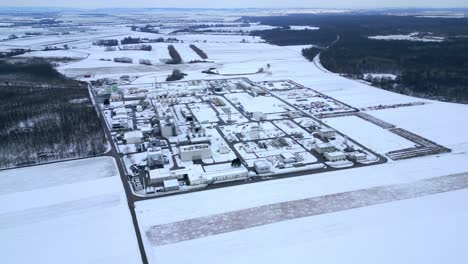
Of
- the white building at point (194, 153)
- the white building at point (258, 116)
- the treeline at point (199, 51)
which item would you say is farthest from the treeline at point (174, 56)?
the white building at point (194, 153)

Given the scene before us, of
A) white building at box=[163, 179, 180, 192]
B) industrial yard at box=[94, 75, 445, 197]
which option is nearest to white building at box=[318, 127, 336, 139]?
industrial yard at box=[94, 75, 445, 197]

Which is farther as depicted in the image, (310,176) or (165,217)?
(310,176)

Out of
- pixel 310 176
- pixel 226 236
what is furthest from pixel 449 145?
Answer: pixel 226 236

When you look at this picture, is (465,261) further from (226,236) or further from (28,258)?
(28,258)

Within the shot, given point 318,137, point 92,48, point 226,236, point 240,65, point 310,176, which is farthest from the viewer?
point 92,48

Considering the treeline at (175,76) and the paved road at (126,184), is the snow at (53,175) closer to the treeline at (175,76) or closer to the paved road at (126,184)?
the paved road at (126,184)

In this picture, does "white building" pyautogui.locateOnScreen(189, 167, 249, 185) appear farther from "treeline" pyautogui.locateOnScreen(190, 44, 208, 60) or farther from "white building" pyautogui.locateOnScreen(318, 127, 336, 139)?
"treeline" pyautogui.locateOnScreen(190, 44, 208, 60)

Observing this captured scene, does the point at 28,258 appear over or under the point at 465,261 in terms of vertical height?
under
